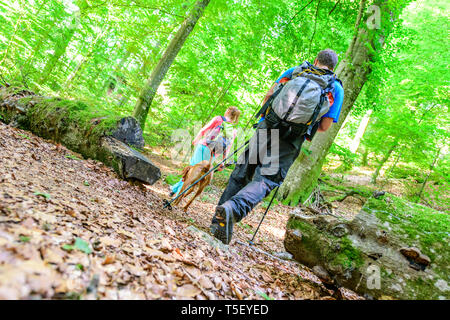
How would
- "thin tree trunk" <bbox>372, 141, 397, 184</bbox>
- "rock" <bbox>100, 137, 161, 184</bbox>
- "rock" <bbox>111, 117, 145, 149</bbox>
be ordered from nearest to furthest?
1. "rock" <bbox>100, 137, 161, 184</bbox>
2. "rock" <bbox>111, 117, 145, 149</bbox>
3. "thin tree trunk" <bbox>372, 141, 397, 184</bbox>

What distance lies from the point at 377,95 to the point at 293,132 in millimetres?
6093

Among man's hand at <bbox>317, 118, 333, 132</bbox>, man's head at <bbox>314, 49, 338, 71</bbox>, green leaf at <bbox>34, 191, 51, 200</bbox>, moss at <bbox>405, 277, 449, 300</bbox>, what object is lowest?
green leaf at <bbox>34, 191, 51, 200</bbox>

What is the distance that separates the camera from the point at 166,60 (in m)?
6.59

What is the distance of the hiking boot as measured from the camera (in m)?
2.34

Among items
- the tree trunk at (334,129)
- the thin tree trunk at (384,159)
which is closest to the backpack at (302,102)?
the tree trunk at (334,129)

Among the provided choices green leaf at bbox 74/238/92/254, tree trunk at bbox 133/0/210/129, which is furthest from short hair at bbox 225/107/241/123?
green leaf at bbox 74/238/92/254

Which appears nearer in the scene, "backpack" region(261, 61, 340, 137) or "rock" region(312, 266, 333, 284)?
"rock" region(312, 266, 333, 284)

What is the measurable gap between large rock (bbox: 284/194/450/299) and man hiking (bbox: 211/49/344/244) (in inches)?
27.6

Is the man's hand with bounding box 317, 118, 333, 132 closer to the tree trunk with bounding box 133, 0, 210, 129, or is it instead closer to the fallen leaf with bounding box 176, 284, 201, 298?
the fallen leaf with bounding box 176, 284, 201, 298

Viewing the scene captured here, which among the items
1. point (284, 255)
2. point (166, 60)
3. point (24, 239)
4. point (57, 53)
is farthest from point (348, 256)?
point (57, 53)

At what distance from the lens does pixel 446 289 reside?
6.03 feet
